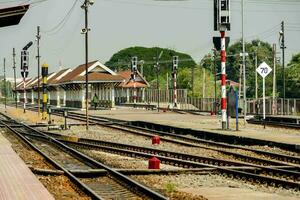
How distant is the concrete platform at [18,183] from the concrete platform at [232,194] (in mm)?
2738

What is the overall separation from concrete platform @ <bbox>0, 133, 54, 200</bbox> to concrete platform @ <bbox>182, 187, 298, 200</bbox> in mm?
2738

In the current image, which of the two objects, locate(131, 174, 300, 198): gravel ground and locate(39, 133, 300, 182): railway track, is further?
locate(39, 133, 300, 182): railway track

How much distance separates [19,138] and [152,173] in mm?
13543

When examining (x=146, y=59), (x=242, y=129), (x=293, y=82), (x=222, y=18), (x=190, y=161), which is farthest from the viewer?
(x=146, y=59)

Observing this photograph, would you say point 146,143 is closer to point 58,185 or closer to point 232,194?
point 58,185

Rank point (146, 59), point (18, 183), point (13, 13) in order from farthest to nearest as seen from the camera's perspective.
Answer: point (146, 59), point (13, 13), point (18, 183)

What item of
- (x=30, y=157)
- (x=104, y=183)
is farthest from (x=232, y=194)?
(x=30, y=157)

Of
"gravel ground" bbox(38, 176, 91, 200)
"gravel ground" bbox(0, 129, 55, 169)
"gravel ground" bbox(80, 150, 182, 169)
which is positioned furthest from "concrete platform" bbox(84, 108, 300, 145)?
"gravel ground" bbox(38, 176, 91, 200)

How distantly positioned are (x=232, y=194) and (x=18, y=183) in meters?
3.96

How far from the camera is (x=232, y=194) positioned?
9.59 m

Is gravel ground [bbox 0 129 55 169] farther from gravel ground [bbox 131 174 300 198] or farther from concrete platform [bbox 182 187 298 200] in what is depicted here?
concrete platform [bbox 182 187 298 200]

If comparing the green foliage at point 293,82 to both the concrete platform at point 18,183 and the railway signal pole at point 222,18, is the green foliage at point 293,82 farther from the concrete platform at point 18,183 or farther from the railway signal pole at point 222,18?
the concrete platform at point 18,183

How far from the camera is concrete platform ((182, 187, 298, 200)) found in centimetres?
916

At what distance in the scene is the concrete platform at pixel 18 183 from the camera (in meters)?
8.83
